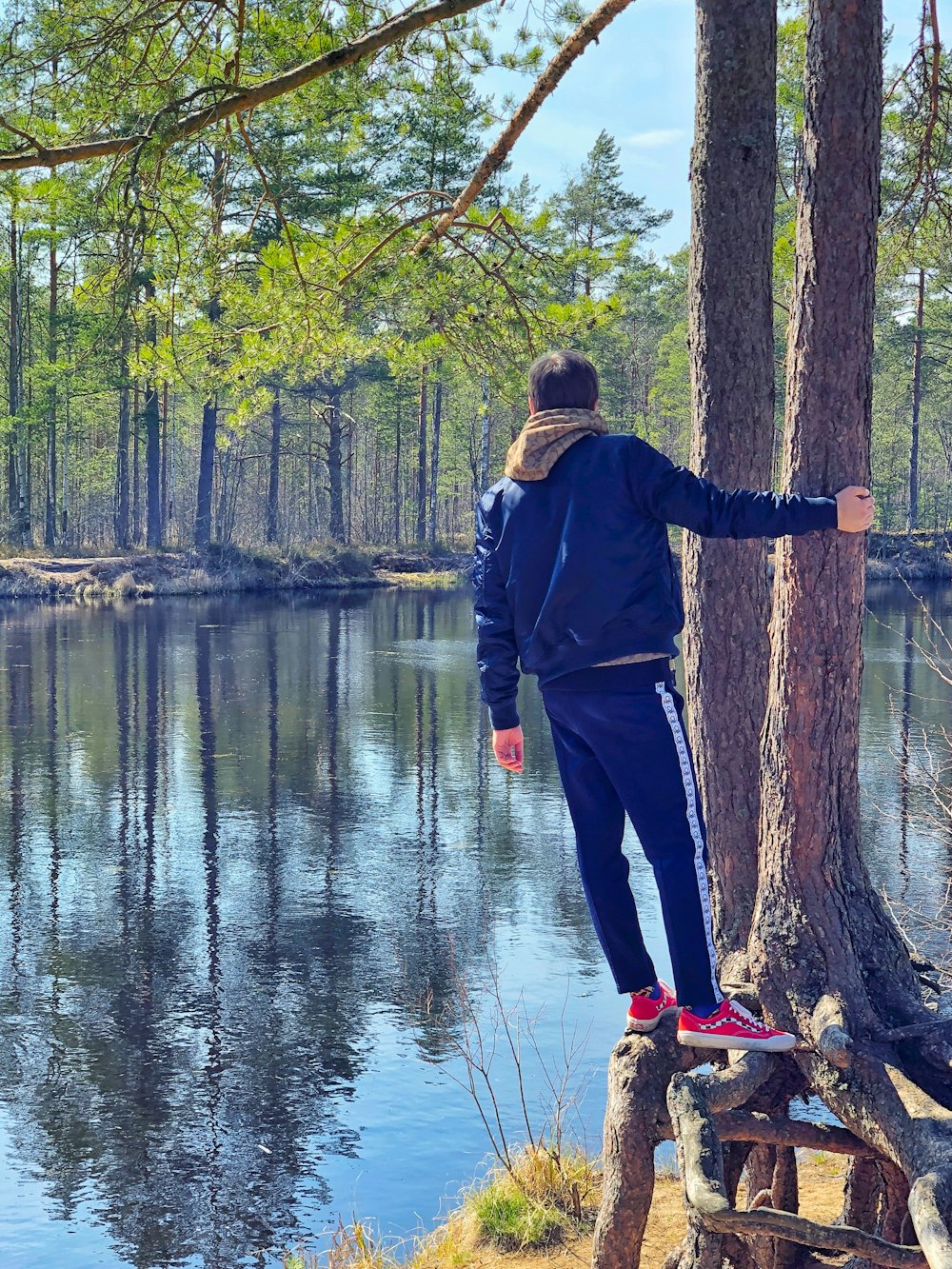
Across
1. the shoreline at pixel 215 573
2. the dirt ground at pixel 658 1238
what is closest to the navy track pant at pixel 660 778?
the dirt ground at pixel 658 1238

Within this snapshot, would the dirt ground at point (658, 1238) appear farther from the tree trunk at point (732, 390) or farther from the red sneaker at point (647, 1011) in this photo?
the tree trunk at point (732, 390)

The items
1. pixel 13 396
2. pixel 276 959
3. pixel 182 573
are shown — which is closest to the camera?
pixel 276 959

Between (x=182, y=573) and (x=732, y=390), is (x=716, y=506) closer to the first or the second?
(x=732, y=390)

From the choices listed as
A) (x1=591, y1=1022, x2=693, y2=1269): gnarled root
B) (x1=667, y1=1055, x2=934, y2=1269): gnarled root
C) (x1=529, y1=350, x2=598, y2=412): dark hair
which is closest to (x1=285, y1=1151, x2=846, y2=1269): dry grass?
(x1=591, y1=1022, x2=693, y2=1269): gnarled root

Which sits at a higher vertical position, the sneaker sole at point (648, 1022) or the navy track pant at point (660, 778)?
the navy track pant at point (660, 778)

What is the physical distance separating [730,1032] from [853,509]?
1.41 meters

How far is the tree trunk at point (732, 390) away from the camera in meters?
4.25

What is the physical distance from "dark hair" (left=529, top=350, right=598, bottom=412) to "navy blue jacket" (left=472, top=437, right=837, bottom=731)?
141 millimetres

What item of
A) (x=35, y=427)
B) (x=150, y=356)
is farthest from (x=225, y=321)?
(x=35, y=427)

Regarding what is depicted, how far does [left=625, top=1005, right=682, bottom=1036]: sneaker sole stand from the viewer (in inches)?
150

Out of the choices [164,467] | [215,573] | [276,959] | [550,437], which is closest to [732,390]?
[550,437]

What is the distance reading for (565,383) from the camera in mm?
3646

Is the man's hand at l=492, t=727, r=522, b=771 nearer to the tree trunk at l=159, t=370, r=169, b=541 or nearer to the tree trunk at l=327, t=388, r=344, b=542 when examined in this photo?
the tree trunk at l=159, t=370, r=169, b=541

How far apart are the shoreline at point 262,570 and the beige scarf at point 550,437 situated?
32.1 meters
